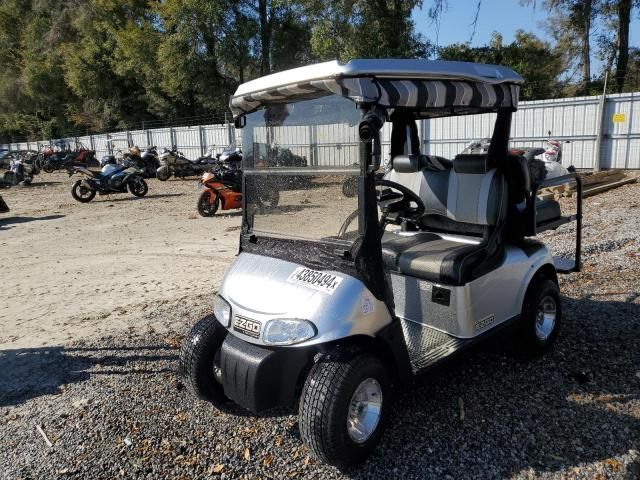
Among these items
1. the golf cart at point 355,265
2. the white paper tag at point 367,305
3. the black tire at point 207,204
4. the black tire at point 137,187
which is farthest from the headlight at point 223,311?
the black tire at point 137,187

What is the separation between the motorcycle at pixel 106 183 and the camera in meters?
13.6

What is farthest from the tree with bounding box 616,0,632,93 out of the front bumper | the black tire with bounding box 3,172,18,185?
the black tire with bounding box 3,172,18,185

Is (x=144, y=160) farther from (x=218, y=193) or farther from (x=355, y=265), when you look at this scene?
(x=355, y=265)

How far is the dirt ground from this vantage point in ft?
16.1

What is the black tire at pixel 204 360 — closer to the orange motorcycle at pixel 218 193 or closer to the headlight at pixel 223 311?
the headlight at pixel 223 311

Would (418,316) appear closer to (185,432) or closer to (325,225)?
(325,225)

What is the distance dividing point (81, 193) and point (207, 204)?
502 cm

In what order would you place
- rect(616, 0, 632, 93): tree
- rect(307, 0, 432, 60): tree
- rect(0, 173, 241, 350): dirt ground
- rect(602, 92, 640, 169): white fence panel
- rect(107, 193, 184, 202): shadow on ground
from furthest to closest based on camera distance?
rect(616, 0, 632, 93): tree
rect(307, 0, 432, 60): tree
rect(107, 193, 184, 202): shadow on ground
rect(602, 92, 640, 169): white fence panel
rect(0, 173, 241, 350): dirt ground

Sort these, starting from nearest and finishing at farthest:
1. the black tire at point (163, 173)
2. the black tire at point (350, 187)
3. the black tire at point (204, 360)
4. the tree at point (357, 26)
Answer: the black tire at point (350, 187) < the black tire at point (204, 360) < the tree at point (357, 26) < the black tire at point (163, 173)

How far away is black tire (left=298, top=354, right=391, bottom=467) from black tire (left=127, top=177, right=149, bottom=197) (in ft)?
42.0

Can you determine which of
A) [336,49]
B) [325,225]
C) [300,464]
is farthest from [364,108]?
[336,49]

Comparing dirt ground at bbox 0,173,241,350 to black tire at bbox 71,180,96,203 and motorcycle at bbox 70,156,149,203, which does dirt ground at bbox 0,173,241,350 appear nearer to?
black tire at bbox 71,180,96,203

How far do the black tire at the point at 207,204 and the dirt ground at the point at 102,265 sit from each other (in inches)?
7.8

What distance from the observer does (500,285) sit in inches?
137
